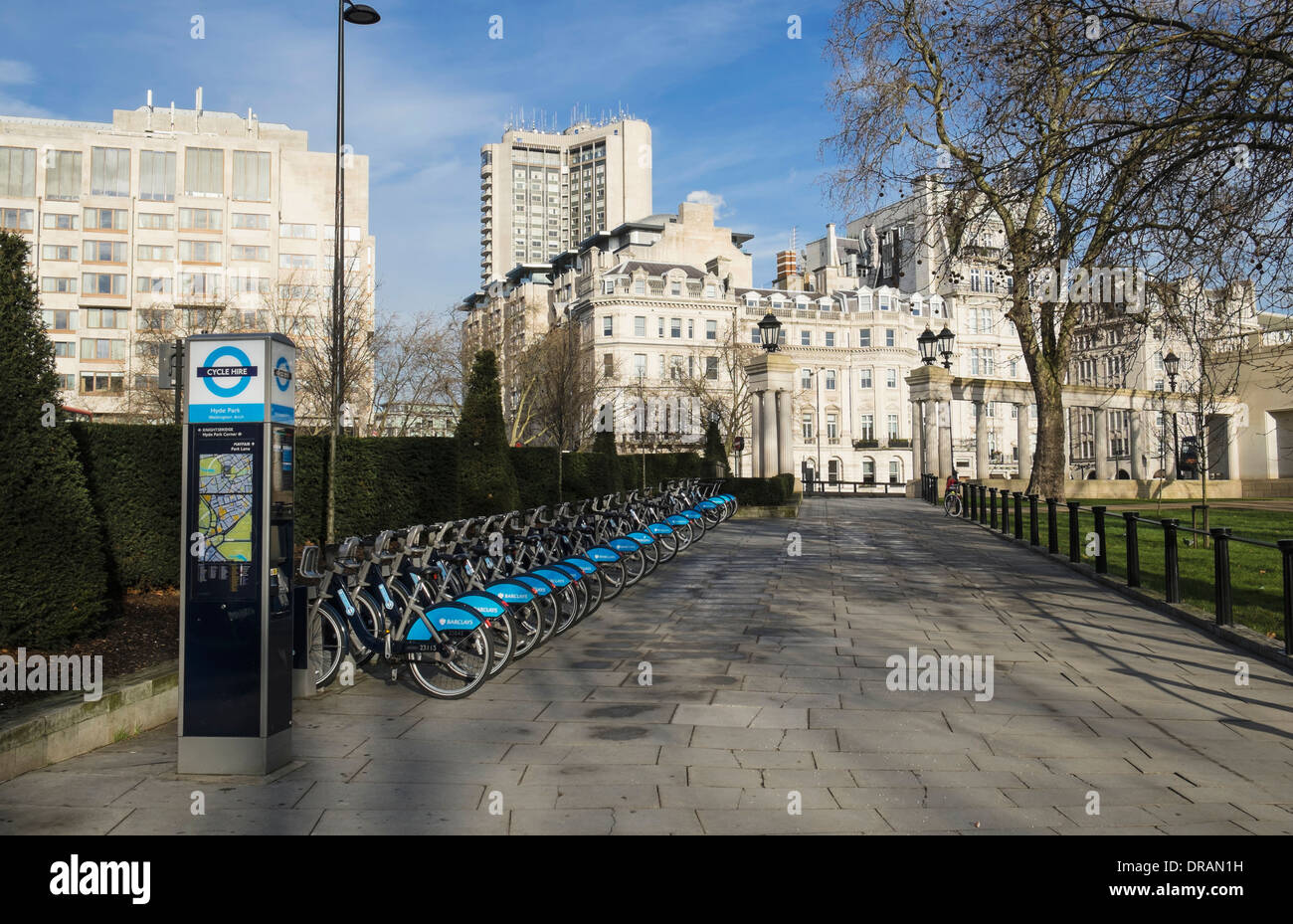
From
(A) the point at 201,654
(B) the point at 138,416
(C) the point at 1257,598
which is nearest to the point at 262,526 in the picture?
→ (A) the point at 201,654

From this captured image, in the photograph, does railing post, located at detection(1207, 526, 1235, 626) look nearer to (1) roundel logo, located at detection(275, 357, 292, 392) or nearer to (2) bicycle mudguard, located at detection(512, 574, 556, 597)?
(2) bicycle mudguard, located at detection(512, 574, 556, 597)

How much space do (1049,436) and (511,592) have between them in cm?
2274

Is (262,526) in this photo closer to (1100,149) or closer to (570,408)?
(1100,149)

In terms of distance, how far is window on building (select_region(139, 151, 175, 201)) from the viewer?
220ft

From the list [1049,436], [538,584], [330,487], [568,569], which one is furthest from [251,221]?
[538,584]

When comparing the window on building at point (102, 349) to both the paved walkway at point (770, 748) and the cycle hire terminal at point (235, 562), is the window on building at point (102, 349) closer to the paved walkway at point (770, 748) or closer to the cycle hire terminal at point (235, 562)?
the paved walkway at point (770, 748)

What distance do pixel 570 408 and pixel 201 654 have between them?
146 ft

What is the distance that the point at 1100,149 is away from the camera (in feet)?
34.9

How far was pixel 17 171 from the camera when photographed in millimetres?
64938

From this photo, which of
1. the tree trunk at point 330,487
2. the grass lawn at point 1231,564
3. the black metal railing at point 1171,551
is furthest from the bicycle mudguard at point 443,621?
the grass lawn at point 1231,564

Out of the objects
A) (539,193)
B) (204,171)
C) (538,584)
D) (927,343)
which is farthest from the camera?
(539,193)

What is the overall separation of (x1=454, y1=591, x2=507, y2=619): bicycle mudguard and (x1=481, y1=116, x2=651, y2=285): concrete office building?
145 m

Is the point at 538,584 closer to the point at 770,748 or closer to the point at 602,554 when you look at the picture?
the point at 602,554
